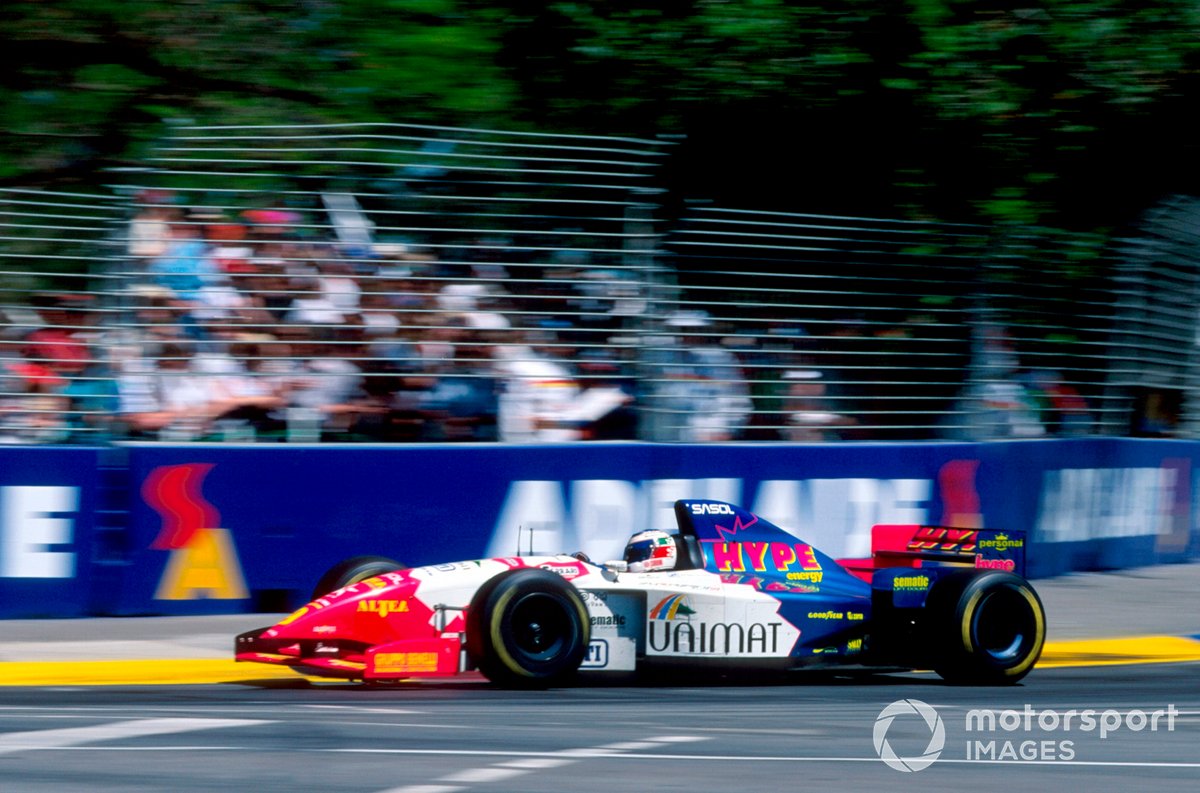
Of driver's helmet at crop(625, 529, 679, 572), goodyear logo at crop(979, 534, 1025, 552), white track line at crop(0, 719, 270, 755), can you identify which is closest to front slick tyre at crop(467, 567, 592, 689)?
driver's helmet at crop(625, 529, 679, 572)

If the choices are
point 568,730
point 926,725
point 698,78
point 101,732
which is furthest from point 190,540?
point 698,78

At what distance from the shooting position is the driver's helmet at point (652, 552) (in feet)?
27.7

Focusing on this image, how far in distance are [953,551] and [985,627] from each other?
0.71m

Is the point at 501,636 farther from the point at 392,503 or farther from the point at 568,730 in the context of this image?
the point at 392,503

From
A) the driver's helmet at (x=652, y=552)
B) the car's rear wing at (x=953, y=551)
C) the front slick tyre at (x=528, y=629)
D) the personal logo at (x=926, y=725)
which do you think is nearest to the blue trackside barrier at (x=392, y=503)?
the driver's helmet at (x=652, y=552)

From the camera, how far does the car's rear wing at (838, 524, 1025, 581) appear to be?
9.01 meters

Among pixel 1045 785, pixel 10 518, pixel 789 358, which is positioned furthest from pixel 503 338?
pixel 1045 785

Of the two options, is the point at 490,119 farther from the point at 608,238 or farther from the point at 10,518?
the point at 10,518

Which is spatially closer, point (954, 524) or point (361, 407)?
point (361, 407)

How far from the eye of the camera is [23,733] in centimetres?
632

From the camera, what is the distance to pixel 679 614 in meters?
8.10

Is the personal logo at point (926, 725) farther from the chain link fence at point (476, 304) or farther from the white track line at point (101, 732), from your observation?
the chain link fence at point (476, 304)

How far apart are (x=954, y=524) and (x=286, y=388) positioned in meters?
5.44

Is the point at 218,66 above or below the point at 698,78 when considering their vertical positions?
above
